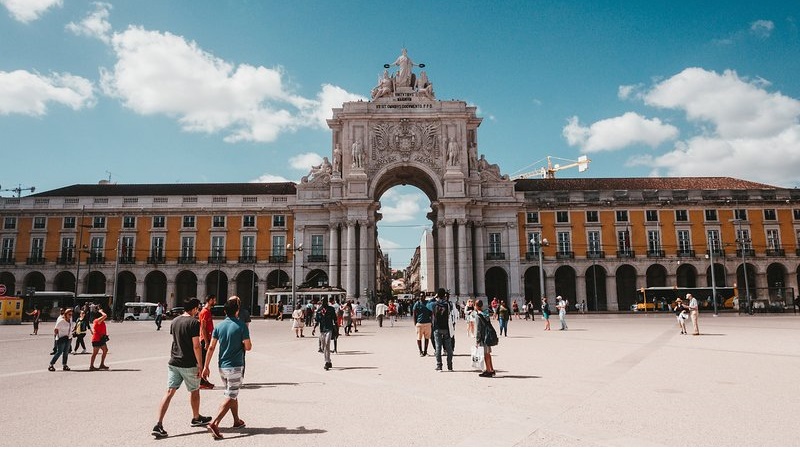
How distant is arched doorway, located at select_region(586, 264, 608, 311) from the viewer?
5916 cm

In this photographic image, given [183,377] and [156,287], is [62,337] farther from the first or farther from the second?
[156,287]

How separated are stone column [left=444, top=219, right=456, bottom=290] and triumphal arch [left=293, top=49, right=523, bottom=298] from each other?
10 centimetres

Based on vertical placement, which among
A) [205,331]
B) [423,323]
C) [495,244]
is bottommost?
[423,323]

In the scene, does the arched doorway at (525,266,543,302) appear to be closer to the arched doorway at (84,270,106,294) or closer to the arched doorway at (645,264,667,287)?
the arched doorway at (645,264,667,287)

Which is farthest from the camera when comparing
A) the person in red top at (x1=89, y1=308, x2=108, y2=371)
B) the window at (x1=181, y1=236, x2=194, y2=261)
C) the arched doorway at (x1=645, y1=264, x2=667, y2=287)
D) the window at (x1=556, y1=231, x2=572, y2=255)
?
the arched doorway at (x1=645, y1=264, x2=667, y2=287)

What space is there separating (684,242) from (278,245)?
147 ft

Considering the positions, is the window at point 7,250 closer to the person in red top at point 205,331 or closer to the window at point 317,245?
the window at point 317,245

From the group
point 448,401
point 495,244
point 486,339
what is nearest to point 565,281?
point 495,244

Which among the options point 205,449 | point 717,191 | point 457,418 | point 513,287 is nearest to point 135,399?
point 205,449

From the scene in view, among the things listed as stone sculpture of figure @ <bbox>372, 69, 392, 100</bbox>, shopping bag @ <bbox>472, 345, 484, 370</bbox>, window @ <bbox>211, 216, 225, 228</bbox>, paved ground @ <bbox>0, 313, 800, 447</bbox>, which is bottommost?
paved ground @ <bbox>0, 313, 800, 447</bbox>

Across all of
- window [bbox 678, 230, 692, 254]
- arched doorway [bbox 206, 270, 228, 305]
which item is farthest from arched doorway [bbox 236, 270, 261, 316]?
window [bbox 678, 230, 692, 254]

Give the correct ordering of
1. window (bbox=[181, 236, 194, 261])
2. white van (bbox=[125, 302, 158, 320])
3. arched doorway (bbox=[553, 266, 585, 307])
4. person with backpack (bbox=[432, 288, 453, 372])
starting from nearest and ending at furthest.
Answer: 1. person with backpack (bbox=[432, 288, 453, 372])
2. white van (bbox=[125, 302, 158, 320])
3. window (bbox=[181, 236, 194, 261])
4. arched doorway (bbox=[553, 266, 585, 307])

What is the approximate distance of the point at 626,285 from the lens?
60.8 m

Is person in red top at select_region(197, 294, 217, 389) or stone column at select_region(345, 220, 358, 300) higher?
stone column at select_region(345, 220, 358, 300)
